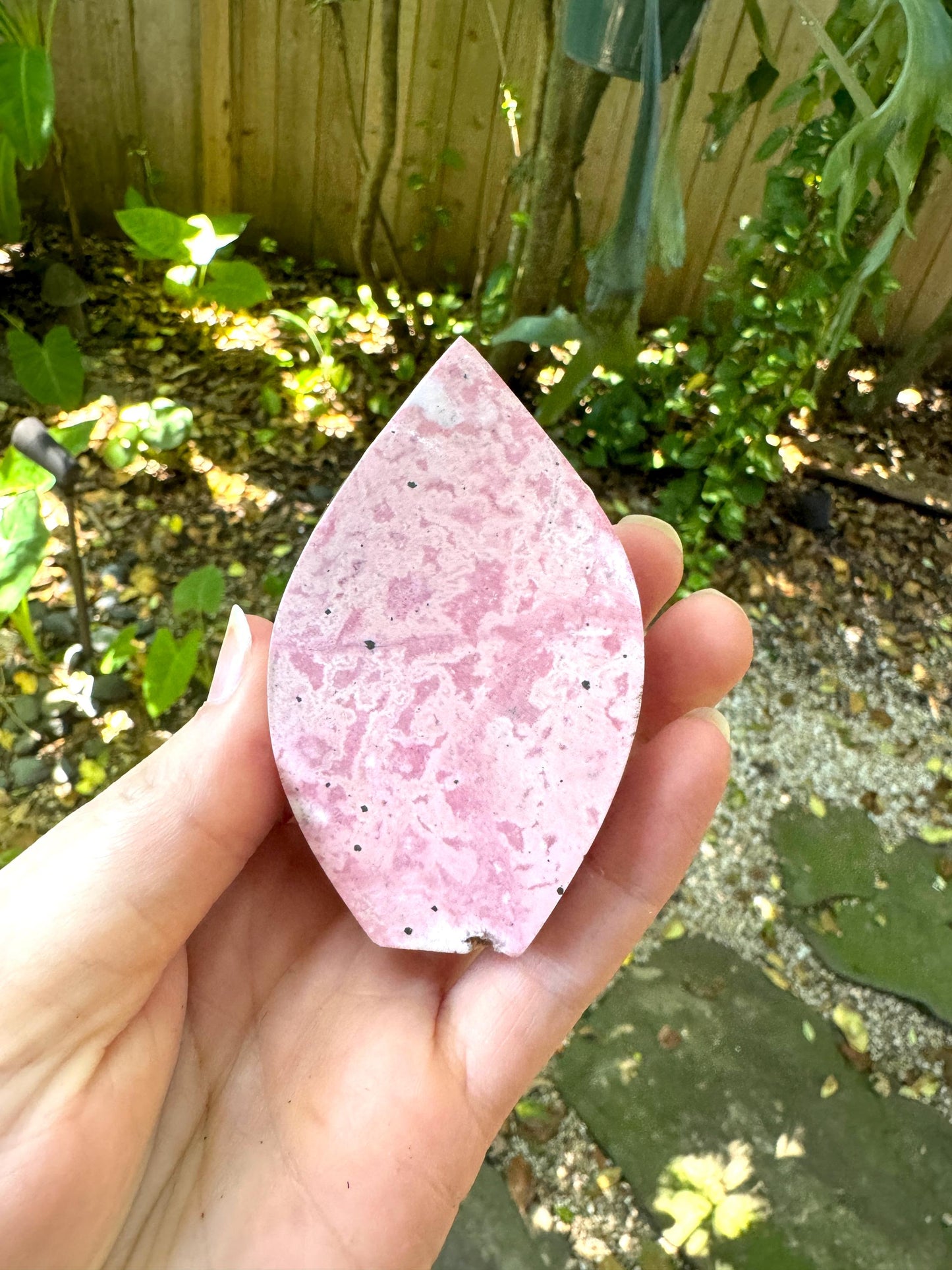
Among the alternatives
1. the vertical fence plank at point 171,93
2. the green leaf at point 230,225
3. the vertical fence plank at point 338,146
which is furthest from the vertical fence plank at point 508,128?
the vertical fence plank at point 171,93

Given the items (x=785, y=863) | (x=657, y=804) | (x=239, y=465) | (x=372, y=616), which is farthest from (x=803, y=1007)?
(x=239, y=465)

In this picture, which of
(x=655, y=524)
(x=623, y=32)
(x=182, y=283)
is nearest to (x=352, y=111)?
(x=182, y=283)

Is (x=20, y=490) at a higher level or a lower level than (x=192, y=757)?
lower

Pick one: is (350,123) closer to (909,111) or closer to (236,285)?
(236,285)

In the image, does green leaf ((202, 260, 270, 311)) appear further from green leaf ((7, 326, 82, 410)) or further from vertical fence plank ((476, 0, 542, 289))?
vertical fence plank ((476, 0, 542, 289))

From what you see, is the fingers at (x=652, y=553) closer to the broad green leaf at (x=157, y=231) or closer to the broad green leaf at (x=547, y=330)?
the broad green leaf at (x=547, y=330)

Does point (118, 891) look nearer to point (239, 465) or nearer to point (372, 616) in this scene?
point (372, 616)
